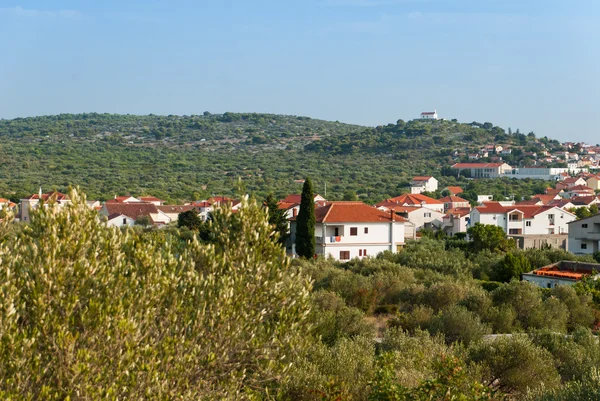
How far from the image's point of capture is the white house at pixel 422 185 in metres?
110

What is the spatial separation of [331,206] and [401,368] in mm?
32272

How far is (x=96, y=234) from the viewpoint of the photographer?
974cm

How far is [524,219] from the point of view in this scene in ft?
203

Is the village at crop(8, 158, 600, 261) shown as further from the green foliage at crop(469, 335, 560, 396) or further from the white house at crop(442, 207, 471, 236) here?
the green foliage at crop(469, 335, 560, 396)

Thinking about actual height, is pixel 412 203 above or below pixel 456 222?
above

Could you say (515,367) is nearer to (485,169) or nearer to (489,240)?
(489,240)

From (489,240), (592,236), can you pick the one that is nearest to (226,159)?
(592,236)

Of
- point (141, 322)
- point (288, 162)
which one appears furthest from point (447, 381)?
point (288, 162)

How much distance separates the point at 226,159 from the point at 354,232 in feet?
361

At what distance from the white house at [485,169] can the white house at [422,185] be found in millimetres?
26661

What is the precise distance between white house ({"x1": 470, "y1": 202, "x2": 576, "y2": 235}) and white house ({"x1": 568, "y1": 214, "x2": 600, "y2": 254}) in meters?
12.8

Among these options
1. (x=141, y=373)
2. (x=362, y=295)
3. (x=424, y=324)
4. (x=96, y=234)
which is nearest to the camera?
(x=141, y=373)

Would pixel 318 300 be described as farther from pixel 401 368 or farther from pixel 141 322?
pixel 141 322

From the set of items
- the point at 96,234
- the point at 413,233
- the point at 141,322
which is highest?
the point at 96,234
